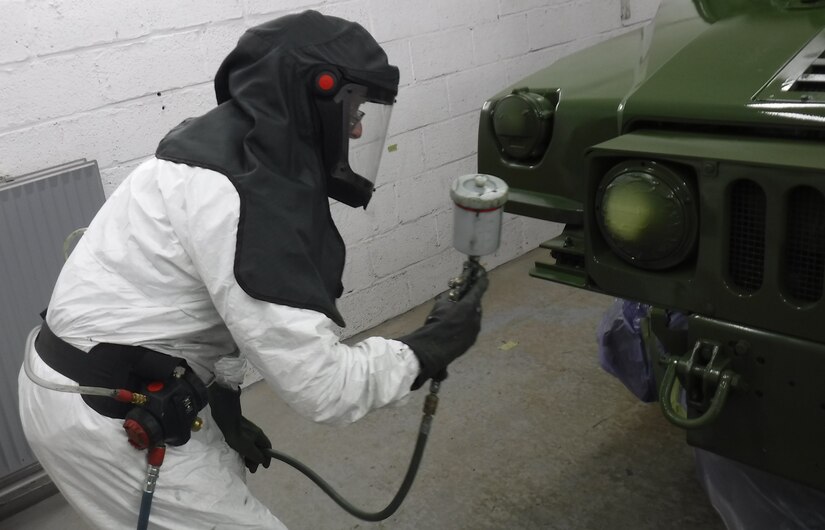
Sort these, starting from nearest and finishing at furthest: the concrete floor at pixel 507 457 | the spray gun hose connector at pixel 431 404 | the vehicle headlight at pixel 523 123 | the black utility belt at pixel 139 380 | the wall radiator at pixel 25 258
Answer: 1. the black utility belt at pixel 139 380
2. the spray gun hose connector at pixel 431 404
3. the vehicle headlight at pixel 523 123
4. the concrete floor at pixel 507 457
5. the wall radiator at pixel 25 258

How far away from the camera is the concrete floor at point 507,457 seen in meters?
2.29

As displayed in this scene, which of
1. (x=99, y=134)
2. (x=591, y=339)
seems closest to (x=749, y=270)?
(x=591, y=339)

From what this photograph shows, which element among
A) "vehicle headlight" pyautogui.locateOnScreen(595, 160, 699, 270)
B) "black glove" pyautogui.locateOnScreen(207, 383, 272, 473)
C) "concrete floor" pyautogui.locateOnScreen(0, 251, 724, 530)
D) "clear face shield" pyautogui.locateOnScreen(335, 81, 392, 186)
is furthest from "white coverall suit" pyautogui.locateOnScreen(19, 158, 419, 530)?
"concrete floor" pyautogui.locateOnScreen(0, 251, 724, 530)

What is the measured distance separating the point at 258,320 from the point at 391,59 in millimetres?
2242

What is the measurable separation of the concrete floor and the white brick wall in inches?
28.0

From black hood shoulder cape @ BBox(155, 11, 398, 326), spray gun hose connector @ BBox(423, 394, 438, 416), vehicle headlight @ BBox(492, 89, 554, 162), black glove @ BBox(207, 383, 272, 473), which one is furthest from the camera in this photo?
vehicle headlight @ BBox(492, 89, 554, 162)

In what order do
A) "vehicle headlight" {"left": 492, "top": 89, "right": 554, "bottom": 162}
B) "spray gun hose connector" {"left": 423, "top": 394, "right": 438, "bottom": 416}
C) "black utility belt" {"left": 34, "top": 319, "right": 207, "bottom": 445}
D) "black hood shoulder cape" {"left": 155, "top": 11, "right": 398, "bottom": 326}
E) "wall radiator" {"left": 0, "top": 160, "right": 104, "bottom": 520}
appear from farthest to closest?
"wall radiator" {"left": 0, "top": 160, "right": 104, "bottom": 520} → "vehicle headlight" {"left": 492, "top": 89, "right": 554, "bottom": 162} → "spray gun hose connector" {"left": 423, "top": 394, "right": 438, "bottom": 416} → "black utility belt" {"left": 34, "top": 319, "right": 207, "bottom": 445} → "black hood shoulder cape" {"left": 155, "top": 11, "right": 398, "bottom": 326}

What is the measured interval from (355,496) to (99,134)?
4.87 feet

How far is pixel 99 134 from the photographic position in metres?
2.67

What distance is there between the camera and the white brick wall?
2.51m

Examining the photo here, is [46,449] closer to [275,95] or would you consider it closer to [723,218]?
[275,95]

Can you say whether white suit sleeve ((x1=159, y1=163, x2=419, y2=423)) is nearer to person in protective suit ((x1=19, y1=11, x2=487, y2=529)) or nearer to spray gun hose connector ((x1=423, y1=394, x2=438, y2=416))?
person in protective suit ((x1=19, y1=11, x2=487, y2=529))

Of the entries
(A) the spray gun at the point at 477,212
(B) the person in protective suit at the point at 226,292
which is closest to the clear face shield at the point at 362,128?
(B) the person in protective suit at the point at 226,292

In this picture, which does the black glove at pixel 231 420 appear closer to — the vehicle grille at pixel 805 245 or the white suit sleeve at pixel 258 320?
the white suit sleeve at pixel 258 320
